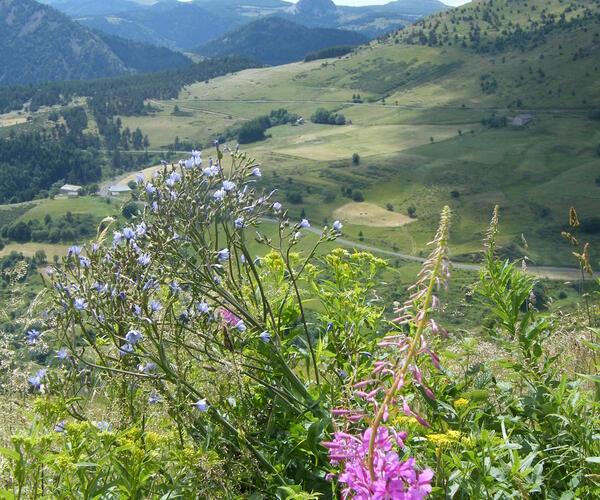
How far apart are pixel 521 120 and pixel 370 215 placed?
257ft

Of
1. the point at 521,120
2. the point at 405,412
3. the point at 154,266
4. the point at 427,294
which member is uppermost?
the point at 427,294

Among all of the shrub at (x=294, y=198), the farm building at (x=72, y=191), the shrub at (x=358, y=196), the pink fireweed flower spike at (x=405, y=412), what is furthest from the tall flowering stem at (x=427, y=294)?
the farm building at (x=72, y=191)

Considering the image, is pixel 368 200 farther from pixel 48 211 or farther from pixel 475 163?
pixel 48 211

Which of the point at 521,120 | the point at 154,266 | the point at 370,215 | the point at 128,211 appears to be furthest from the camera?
the point at 521,120

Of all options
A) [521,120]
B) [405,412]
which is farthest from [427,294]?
[521,120]

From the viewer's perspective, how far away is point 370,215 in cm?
15025

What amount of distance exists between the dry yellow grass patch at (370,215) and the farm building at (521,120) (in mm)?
69893

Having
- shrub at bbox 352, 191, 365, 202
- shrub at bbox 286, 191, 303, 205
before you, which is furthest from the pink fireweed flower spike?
shrub at bbox 352, 191, 365, 202

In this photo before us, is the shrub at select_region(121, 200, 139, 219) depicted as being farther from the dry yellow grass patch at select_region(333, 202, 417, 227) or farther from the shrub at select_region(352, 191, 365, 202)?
the shrub at select_region(352, 191, 365, 202)

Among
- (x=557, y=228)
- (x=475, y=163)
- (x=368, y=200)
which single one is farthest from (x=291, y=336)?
(x=475, y=163)

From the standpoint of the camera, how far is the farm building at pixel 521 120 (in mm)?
192750

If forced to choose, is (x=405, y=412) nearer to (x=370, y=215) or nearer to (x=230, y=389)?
(x=230, y=389)

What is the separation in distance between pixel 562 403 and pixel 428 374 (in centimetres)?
118

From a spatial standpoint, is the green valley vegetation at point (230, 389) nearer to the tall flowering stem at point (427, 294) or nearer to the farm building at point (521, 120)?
the tall flowering stem at point (427, 294)
